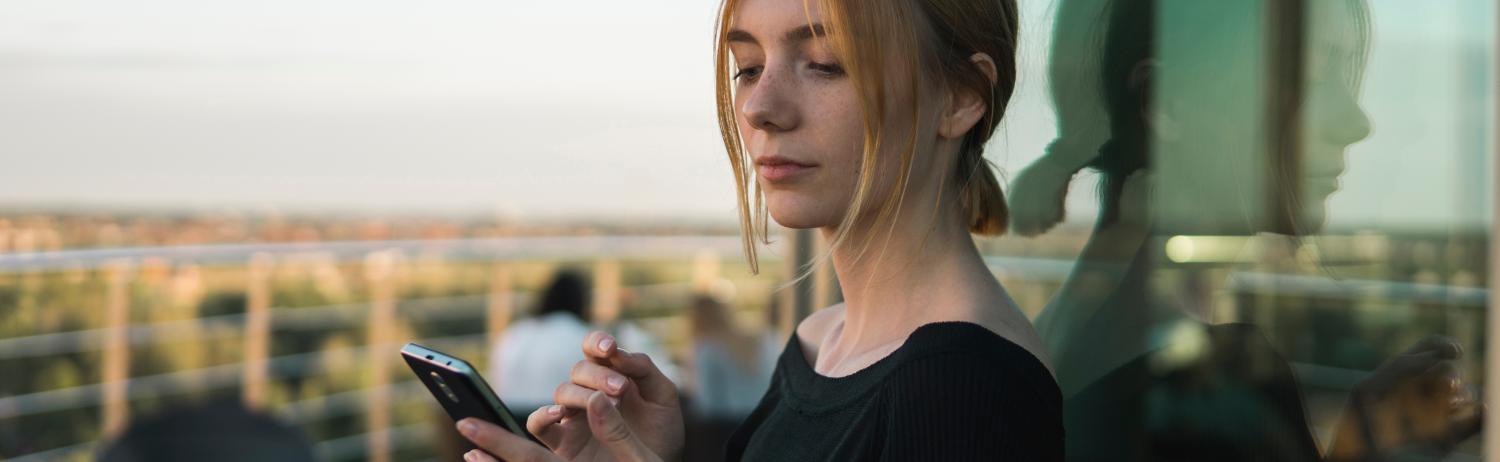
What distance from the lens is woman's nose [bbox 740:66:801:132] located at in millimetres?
792

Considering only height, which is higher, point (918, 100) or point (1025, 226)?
point (918, 100)

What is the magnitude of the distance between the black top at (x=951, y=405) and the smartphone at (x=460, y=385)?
188 mm

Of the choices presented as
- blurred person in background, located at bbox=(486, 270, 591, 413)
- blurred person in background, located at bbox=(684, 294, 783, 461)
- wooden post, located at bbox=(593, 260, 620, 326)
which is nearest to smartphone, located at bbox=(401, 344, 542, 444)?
blurred person in background, located at bbox=(486, 270, 591, 413)

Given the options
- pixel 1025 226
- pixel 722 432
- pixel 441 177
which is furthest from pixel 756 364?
pixel 441 177

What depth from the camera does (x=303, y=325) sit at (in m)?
4.05

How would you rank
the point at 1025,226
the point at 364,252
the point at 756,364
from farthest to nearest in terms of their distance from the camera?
the point at 364,252 < the point at 756,364 < the point at 1025,226

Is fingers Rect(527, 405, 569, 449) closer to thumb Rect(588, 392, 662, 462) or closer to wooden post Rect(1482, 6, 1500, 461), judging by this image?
thumb Rect(588, 392, 662, 462)

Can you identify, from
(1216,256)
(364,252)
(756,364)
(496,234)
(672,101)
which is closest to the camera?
(1216,256)

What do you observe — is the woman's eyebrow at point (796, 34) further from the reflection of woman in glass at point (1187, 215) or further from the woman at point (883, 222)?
the reflection of woman in glass at point (1187, 215)

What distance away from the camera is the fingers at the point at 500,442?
719mm

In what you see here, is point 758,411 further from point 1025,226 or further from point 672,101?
point 672,101

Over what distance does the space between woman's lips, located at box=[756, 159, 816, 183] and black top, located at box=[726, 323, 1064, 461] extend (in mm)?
125

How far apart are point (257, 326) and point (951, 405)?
3540 millimetres

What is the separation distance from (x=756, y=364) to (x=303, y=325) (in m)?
1.40
